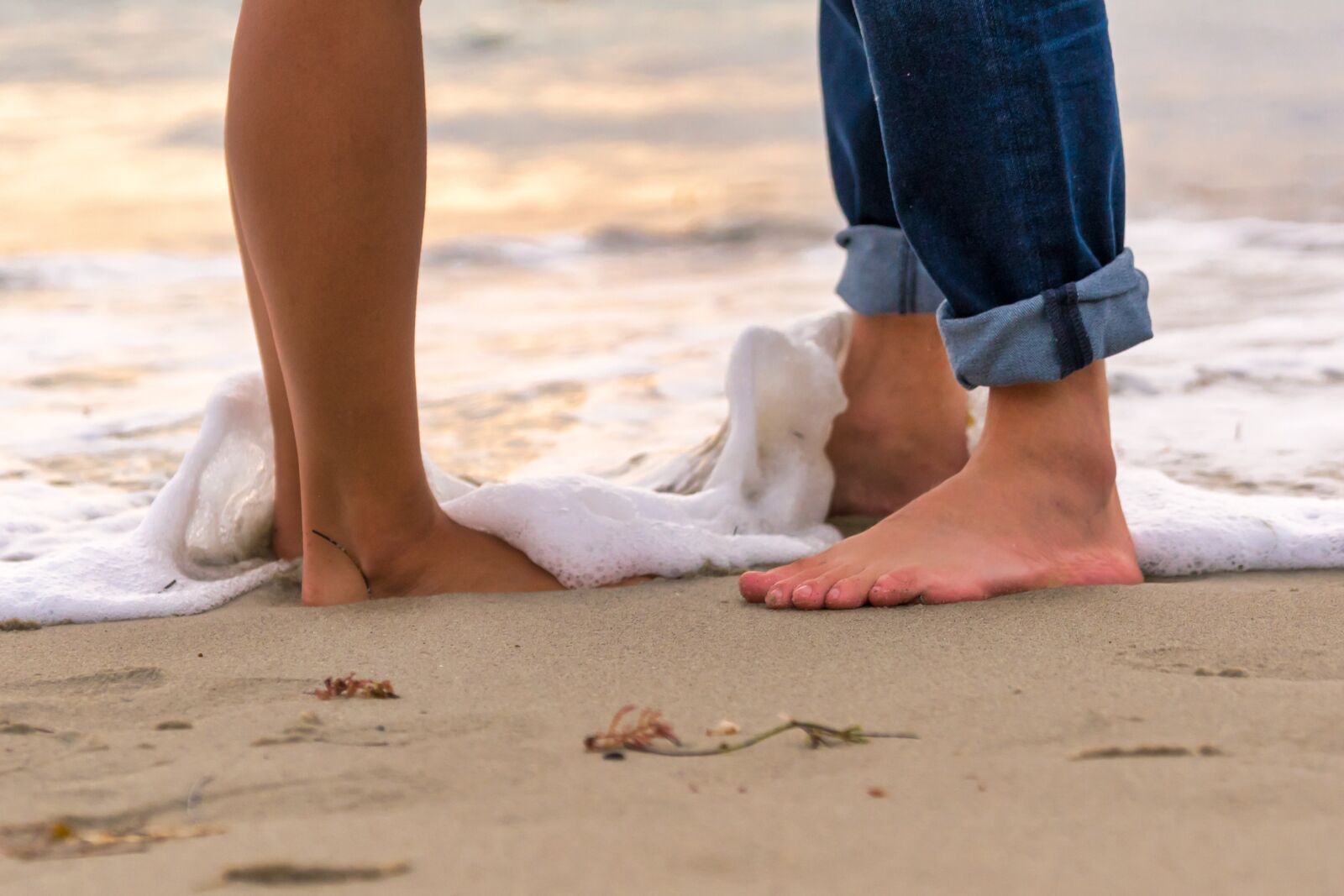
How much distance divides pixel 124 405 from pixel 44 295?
333 centimetres

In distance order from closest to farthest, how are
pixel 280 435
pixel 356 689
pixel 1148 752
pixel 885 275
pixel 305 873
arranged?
pixel 305 873 → pixel 1148 752 → pixel 356 689 → pixel 280 435 → pixel 885 275


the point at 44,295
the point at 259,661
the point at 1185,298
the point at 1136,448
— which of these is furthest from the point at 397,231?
the point at 44,295

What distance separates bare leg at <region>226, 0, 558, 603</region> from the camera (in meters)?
1.51

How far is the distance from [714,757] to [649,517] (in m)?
0.94

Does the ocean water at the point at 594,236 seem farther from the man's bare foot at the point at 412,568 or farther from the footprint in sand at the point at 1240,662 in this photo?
the footprint in sand at the point at 1240,662

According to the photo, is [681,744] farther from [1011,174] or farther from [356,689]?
[1011,174]

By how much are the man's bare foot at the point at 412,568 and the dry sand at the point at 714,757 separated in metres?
0.10

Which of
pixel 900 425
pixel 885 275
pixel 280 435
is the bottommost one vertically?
pixel 900 425

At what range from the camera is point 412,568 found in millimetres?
1672

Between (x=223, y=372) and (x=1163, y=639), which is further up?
(x=223, y=372)

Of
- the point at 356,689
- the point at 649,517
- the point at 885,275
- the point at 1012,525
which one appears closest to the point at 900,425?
the point at 885,275

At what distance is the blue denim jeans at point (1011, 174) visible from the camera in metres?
→ 1.53

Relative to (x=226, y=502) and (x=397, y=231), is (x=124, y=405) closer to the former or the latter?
(x=226, y=502)

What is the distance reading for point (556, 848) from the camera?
0.83 meters
